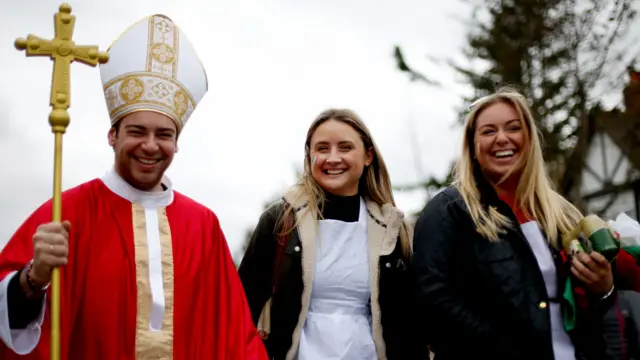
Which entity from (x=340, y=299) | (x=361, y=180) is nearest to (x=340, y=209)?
(x=361, y=180)

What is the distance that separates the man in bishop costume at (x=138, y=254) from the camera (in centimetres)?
346

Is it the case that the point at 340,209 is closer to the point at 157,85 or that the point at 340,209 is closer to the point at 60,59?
the point at 157,85

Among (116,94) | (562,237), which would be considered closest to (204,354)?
(116,94)

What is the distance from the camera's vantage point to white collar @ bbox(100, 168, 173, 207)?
13.0 feet

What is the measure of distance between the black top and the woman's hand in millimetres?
1322

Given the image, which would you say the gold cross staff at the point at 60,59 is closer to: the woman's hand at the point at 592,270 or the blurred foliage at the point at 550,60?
the woman's hand at the point at 592,270

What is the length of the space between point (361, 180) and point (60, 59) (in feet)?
6.98

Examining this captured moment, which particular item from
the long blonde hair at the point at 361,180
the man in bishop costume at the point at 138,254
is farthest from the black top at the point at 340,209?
the man in bishop costume at the point at 138,254

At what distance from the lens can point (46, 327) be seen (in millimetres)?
3498

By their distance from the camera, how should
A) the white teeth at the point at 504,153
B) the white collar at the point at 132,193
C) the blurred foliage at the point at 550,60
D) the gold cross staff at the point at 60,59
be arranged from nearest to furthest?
the gold cross staff at the point at 60,59 < the white collar at the point at 132,193 < the white teeth at the point at 504,153 < the blurred foliage at the point at 550,60

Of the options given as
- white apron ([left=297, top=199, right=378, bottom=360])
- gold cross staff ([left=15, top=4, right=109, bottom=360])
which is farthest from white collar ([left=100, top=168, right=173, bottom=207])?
white apron ([left=297, top=199, right=378, bottom=360])

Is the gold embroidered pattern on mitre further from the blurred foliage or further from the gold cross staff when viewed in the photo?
the blurred foliage

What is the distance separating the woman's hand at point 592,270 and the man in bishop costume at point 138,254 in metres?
1.65

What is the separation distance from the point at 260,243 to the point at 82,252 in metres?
1.25
